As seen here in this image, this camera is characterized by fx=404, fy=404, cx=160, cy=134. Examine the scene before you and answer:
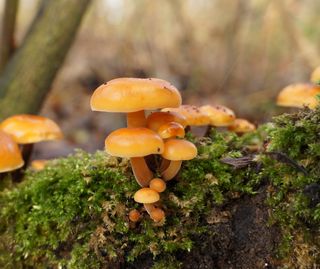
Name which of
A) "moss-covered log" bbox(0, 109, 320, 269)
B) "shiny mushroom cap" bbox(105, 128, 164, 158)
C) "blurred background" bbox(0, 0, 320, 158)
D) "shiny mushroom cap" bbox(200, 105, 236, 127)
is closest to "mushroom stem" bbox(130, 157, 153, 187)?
"moss-covered log" bbox(0, 109, 320, 269)

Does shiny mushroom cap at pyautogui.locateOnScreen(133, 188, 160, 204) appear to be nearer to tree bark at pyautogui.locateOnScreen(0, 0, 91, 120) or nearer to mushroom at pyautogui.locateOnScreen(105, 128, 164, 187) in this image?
mushroom at pyautogui.locateOnScreen(105, 128, 164, 187)

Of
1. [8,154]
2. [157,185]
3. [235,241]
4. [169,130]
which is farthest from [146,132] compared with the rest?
[8,154]

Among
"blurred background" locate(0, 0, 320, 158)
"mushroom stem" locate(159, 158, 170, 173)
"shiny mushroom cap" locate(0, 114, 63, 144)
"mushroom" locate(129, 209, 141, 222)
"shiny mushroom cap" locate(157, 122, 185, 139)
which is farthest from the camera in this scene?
"blurred background" locate(0, 0, 320, 158)

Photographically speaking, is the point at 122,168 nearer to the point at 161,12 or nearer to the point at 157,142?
the point at 157,142

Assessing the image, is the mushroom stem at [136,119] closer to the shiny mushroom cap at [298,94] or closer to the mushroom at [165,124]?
the mushroom at [165,124]

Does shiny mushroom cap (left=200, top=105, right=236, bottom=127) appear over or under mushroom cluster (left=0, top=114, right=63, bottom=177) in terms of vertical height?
over

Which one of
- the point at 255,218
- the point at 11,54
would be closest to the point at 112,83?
the point at 255,218
